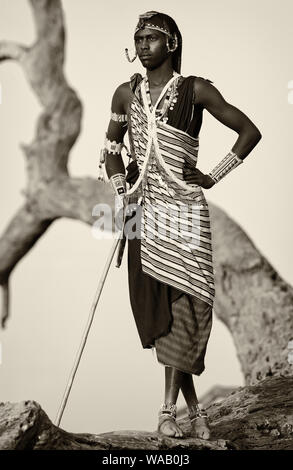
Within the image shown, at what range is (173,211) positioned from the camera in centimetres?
389

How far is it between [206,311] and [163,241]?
31cm

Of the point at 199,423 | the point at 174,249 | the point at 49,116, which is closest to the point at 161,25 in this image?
the point at 174,249

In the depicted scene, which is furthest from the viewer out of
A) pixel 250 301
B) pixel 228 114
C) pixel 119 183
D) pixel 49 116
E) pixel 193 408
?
pixel 49 116

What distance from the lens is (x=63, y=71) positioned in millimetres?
6750

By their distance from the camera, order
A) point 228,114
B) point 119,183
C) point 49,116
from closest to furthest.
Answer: point 228,114
point 119,183
point 49,116

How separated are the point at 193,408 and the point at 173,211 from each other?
0.76m

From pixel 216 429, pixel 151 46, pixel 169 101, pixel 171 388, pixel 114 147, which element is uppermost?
pixel 151 46

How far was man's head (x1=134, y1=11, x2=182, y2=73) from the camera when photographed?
3871 mm

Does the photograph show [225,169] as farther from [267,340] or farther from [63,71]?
[63,71]

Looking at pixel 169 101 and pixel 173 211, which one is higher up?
pixel 169 101

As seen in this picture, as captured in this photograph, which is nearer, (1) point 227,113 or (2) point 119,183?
(1) point 227,113

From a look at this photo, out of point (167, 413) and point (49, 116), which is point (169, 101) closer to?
point (167, 413)

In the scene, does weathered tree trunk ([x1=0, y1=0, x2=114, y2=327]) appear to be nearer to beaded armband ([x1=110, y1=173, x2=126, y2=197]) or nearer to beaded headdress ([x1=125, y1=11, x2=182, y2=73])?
A: beaded armband ([x1=110, y1=173, x2=126, y2=197])
